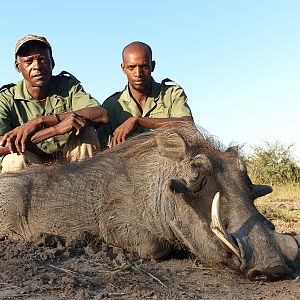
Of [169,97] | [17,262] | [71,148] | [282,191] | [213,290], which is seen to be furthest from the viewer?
[282,191]

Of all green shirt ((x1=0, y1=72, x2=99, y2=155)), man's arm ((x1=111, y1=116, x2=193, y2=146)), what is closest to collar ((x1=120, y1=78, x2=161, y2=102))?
green shirt ((x1=0, y1=72, x2=99, y2=155))

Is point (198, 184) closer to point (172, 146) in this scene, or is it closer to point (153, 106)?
point (172, 146)

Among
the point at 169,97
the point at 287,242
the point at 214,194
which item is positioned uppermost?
the point at 169,97

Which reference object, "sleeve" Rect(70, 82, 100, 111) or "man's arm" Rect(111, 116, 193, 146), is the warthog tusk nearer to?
"man's arm" Rect(111, 116, 193, 146)

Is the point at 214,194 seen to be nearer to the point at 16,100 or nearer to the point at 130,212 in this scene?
the point at 130,212

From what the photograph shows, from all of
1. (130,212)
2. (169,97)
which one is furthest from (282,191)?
(130,212)

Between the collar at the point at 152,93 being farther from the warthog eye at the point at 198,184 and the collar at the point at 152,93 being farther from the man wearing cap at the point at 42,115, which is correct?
the warthog eye at the point at 198,184

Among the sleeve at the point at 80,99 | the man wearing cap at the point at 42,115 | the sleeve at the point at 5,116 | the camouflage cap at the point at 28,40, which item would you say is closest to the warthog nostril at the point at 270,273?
the man wearing cap at the point at 42,115

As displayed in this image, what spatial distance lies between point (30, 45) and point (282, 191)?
6886 mm

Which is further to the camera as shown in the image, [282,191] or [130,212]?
[282,191]

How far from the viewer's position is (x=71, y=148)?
5426 mm

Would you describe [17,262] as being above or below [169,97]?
below

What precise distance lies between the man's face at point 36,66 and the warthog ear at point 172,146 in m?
1.86

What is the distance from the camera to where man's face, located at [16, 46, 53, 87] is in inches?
222
